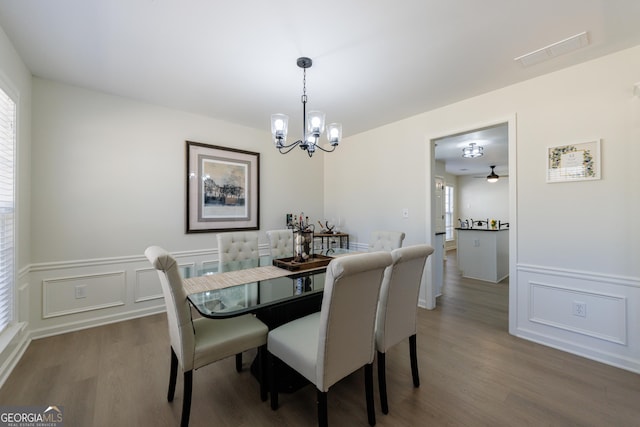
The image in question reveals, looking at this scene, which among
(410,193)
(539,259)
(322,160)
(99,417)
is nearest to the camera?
(99,417)

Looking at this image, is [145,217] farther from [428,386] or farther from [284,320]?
[428,386]

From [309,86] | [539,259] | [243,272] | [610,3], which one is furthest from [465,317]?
[309,86]

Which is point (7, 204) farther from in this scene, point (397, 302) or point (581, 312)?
point (581, 312)

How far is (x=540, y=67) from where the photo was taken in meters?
2.32

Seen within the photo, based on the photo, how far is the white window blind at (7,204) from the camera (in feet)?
6.40

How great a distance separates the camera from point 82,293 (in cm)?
274

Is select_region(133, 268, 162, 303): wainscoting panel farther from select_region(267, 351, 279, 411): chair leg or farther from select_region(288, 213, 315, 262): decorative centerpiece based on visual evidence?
select_region(267, 351, 279, 411): chair leg

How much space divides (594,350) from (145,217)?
4.59 meters

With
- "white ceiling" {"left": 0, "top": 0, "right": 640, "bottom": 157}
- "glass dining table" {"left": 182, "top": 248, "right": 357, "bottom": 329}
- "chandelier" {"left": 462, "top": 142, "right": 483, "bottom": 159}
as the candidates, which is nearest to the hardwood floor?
"glass dining table" {"left": 182, "top": 248, "right": 357, "bottom": 329}

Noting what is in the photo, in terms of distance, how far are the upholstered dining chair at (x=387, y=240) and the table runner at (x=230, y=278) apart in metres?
1.29

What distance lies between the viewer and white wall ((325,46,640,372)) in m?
2.09

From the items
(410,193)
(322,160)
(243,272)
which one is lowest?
(243,272)

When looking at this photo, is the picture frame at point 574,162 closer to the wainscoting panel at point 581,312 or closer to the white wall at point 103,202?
the wainscoting panel at point 581,312

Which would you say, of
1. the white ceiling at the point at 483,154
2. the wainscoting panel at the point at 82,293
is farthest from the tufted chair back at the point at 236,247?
the white ceiling at the point at 483,154
